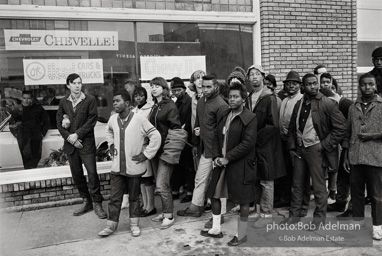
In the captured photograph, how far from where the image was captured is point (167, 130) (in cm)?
500

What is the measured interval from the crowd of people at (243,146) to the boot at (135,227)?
0.01 m

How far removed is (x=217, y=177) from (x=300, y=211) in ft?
4.65

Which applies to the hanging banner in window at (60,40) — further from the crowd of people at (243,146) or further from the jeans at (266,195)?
the jeans at (266,195)

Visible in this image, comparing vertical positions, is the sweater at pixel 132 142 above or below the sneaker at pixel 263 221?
above

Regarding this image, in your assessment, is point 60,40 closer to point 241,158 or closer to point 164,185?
point 164,185

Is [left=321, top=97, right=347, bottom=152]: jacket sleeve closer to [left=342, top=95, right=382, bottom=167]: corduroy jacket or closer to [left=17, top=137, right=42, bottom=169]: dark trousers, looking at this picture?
[left=342, top=95, right=382, bottom=167]: corduroy jacket

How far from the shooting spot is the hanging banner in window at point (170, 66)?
6.53 meters

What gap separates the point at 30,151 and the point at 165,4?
3.42 meters

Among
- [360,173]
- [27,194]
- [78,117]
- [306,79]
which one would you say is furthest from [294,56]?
[27,194]

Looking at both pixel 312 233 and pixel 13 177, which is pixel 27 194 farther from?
pixel 312 233

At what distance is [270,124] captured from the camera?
15.4ft

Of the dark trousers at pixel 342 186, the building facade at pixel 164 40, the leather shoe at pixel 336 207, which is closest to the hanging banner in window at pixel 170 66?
the building facade at pixel 164 40

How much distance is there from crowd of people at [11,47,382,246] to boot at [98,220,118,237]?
1 centimetres

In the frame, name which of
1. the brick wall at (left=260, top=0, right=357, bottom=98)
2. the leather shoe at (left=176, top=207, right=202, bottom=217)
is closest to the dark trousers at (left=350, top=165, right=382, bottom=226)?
the leather shoe at (left=176, top=207, right=202, bottom=217)
